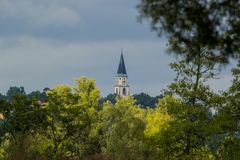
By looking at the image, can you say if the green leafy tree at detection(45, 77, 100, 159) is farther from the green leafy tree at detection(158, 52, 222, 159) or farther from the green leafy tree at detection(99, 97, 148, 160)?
the green leafy tree at detection(158, 52, 222, 159)

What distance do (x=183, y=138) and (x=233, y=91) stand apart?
428cm

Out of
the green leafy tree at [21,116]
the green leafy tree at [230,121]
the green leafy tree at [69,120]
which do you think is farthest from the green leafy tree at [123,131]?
the green leafy tree at [230,121]

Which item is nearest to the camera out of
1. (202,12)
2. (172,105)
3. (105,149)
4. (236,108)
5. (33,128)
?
(202,12)

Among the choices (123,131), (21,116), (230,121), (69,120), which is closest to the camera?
(230,121)

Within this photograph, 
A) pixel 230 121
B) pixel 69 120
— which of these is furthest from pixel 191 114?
pixel 69 120

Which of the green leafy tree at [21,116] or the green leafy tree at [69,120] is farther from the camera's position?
the green leafy tree at [69,120]

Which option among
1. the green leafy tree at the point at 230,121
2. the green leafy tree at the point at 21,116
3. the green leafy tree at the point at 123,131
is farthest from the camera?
the green leafy tree at the point at 123,131

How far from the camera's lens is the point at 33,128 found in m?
53.3

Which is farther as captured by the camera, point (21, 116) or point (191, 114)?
point (21, 116)

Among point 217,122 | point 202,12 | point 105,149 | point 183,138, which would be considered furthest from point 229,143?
point 105,149

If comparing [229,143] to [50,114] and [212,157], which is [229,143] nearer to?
[212,157]

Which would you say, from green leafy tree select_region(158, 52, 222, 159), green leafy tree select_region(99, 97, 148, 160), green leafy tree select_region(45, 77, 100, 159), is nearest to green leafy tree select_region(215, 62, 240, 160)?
green leafy tree select_region(158, 52, 222, 159)

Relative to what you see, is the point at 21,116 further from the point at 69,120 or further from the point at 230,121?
the point at 230,121

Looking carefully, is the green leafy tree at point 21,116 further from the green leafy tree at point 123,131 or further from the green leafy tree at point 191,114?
the green leafy tree at point 191,114
